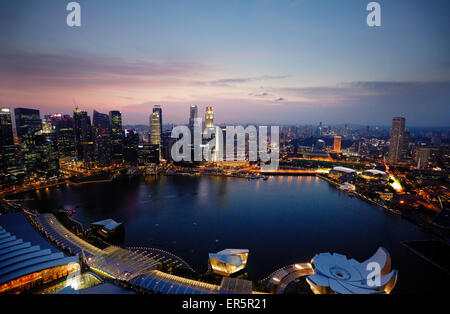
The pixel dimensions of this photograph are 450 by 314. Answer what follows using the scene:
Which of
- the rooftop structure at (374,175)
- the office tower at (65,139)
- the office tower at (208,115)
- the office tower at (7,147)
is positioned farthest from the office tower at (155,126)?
the rooftop structure at (374,175)

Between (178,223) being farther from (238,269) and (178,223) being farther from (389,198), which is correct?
(389,198)

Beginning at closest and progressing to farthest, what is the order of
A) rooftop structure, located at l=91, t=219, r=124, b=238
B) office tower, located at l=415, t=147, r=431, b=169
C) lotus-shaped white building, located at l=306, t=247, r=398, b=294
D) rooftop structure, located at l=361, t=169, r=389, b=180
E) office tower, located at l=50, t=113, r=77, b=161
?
1. lotus-shaped white building, located at l=306, t=247, r=398, b=294
2. rooftop structure, located at l=91, t=219, r=124, b=238
3. rooftop structure, located at l=361, t=169, r=389, b=180
4. office tower, located at l=50, t=113, r=77, b=161
5. office tower, located at l=415, t=147, r=431, b=169

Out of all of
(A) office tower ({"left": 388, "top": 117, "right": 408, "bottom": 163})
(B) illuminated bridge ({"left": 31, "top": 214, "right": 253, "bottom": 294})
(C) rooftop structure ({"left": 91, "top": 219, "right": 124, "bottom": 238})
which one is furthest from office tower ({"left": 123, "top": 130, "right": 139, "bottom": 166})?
(A) office tower ({"left": 388, "top": 117, "right": 408, "bottom": 163})

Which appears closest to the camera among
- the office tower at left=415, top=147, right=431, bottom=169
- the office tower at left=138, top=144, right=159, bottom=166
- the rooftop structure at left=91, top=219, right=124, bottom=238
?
the rooftop structure at left=91, top=219, right=124, bottom=238

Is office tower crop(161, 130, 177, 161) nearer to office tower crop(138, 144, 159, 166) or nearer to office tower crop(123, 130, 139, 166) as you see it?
office tower crop(138, 144, 159, 166)

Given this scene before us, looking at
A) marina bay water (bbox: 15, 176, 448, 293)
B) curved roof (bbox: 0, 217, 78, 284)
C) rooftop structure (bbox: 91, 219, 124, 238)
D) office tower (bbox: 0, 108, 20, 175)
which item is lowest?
marina bay water (bbox: 15, 176, 448, 293)

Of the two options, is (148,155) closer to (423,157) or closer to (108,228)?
(108,228)

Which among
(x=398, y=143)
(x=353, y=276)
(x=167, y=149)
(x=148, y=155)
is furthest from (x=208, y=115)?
(x=353, y=276)
